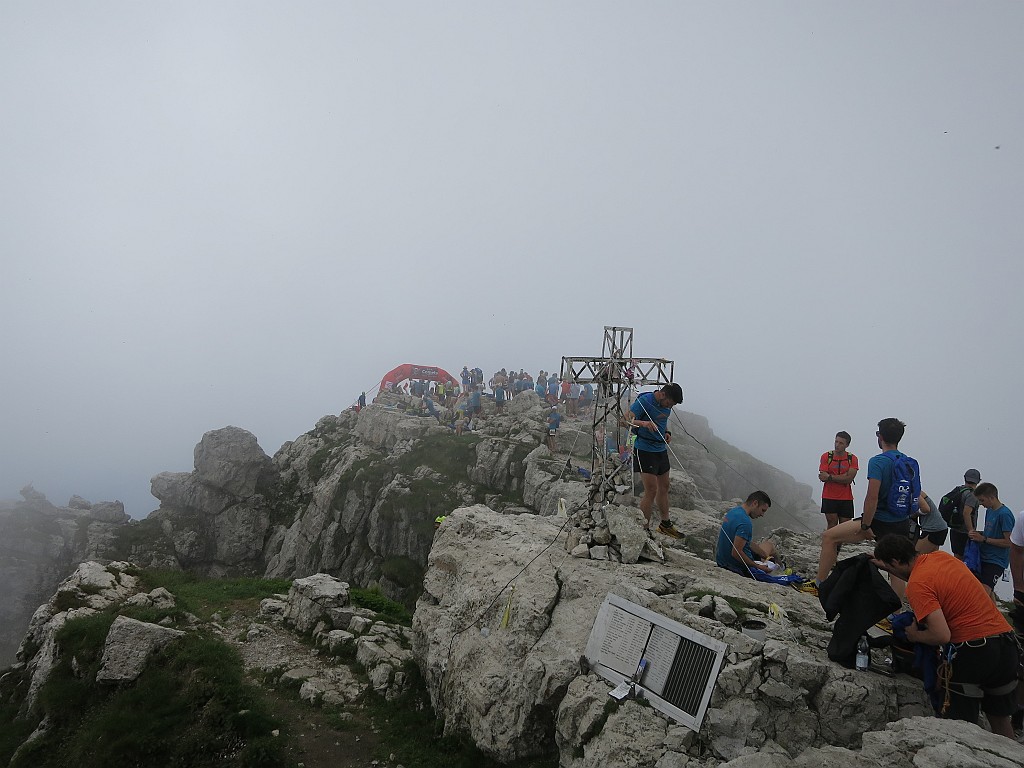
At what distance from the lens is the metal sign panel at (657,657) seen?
6941 mm

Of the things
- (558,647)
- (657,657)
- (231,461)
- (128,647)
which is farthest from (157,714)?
(231,461)

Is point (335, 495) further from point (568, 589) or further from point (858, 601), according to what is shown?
point (858, 601)

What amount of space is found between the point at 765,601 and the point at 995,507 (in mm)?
4644

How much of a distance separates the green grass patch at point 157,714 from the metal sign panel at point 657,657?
22.6ft

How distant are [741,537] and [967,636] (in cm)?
415

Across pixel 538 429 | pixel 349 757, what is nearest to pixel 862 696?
pixel 349 757

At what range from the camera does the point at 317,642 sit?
14070 mm

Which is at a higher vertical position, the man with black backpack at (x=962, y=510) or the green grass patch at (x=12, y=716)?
the man with black backpack at (x=962, y=510)

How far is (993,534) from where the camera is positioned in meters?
8.75

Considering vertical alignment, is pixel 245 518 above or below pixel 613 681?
below

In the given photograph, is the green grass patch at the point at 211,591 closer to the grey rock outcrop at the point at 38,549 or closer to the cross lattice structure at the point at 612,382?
the cross lattice structure at the point at 612,382

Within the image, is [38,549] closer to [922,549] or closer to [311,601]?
[311,601]

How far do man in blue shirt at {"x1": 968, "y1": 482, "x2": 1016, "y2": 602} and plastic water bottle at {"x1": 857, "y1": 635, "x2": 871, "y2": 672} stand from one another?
155 inches

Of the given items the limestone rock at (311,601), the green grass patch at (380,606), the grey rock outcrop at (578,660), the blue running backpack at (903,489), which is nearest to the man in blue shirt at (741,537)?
the grey rock outcrop at (578,660)
